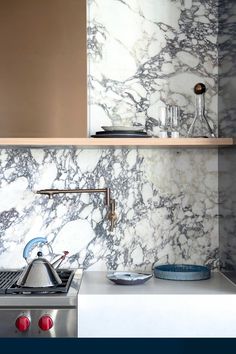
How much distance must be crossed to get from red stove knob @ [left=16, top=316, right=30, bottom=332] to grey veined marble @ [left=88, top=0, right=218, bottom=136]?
1.07m

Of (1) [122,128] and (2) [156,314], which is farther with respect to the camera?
(1) [122,128]

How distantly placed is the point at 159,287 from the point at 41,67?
117cm

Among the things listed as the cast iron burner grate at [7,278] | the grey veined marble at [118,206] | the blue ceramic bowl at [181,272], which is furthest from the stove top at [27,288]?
the blue ceramic bowl at [181,272]

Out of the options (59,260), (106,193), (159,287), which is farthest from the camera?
(106,193)

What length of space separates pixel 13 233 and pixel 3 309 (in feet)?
2.22

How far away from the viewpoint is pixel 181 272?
8.62 ft

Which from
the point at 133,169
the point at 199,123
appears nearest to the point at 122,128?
the point at 133,169

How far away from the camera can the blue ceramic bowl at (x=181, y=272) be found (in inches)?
103

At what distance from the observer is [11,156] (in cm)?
287

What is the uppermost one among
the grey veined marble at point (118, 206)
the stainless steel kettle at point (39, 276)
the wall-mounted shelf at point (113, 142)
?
the wall-mounted shelf at point (113, 142)

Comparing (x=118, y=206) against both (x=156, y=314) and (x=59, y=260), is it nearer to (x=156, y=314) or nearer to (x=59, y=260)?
(x=59, y=260)

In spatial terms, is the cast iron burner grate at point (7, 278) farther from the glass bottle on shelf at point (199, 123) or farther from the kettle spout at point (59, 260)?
the glass bottle on shelf at point (199, 123)

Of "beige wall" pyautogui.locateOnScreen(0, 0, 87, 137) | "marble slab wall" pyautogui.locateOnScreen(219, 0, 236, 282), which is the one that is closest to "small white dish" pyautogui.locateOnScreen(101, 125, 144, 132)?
"beige wall" pyautogui.locateOnScreen(0, 0, 87, 137)

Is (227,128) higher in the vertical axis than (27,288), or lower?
higher
